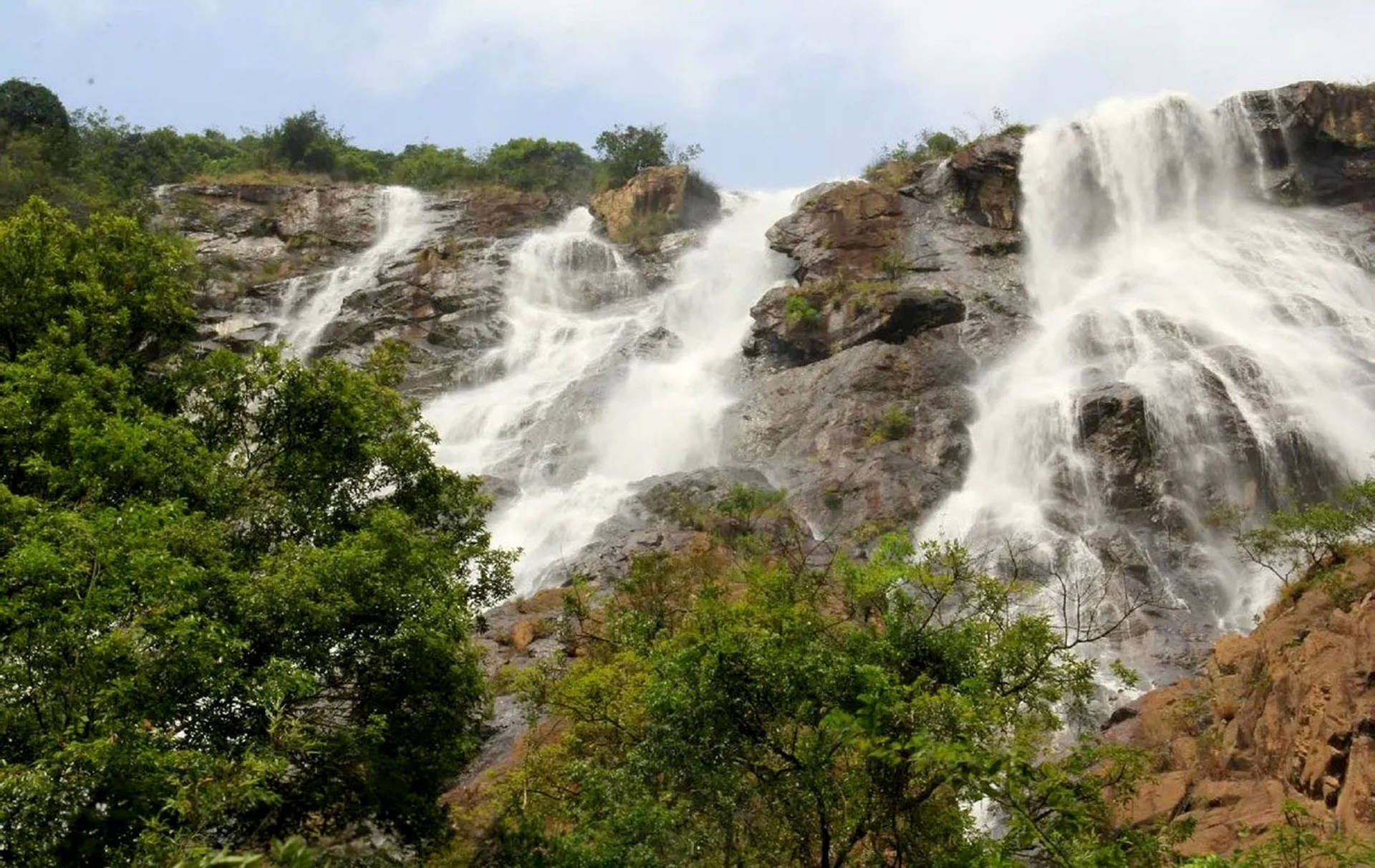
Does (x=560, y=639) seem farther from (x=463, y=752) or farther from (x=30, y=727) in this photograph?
(x=30, y=727)

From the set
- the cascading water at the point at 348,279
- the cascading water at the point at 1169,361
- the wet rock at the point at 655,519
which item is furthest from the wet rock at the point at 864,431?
the cascading water at the point at 348,279

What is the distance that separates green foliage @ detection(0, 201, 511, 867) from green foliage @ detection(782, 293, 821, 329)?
68.9ft

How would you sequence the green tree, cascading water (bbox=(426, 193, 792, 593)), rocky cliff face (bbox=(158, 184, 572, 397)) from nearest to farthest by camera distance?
cascading water (bbox=(426, 193, 792, 593))
rocky cliff face (bbox=(158, 184, 572, 397))
the green tree

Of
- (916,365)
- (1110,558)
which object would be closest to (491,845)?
(1110,558)

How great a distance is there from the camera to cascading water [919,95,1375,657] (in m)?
23.6

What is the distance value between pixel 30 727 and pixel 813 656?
591cm

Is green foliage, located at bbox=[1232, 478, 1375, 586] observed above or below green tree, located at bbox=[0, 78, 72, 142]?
below

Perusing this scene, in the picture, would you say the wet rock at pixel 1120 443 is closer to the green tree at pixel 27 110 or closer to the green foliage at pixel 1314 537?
the green foliage at pixel 1314 537

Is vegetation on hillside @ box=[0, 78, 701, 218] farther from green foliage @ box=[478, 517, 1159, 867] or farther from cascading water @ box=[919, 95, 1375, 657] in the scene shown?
green foliage @ box=[478, 517, 1159, 867]

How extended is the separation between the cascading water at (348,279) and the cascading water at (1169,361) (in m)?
26.6

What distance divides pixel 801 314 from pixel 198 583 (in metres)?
27.8

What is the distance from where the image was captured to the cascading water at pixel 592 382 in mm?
28047

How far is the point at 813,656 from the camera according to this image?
8289mm

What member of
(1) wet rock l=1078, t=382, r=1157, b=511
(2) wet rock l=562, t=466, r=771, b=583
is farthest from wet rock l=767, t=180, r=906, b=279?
(2) wet rock l=562, t=466, r=771, b=583
